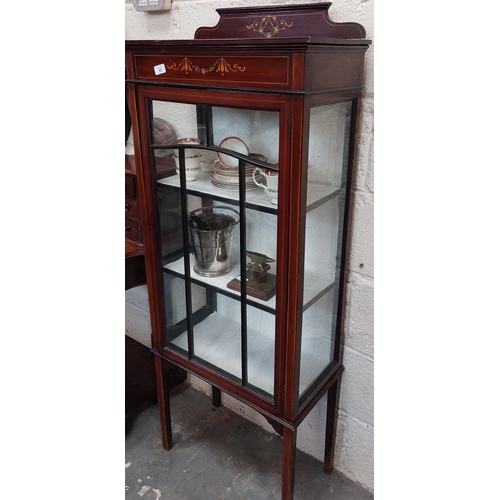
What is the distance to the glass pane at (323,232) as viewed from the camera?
1.08m

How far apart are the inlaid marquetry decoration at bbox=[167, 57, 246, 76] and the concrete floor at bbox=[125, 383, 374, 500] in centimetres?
138

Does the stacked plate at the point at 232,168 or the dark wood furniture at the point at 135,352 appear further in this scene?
the dark wood furniture at the point at 135,352

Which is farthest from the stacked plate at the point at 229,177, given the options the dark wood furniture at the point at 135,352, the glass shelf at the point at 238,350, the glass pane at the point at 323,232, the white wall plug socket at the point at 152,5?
the white wall plug socket at the point at 152,5

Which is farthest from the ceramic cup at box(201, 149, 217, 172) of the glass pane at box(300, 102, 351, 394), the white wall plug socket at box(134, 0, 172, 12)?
the white wall plug socket at box(134, 0, 172, 12)

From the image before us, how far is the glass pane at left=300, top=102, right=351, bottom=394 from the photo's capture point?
1.08 m

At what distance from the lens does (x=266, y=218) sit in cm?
113

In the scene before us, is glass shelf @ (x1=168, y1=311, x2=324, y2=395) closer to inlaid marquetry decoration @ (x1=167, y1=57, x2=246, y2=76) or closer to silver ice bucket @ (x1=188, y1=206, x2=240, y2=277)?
silver ice bucket @ (x1=188, y1=206, x2=240, y2=277)

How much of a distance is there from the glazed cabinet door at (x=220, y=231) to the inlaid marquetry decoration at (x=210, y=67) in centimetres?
5

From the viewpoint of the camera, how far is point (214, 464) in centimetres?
167

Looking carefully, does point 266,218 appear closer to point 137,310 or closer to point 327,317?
point 327,317

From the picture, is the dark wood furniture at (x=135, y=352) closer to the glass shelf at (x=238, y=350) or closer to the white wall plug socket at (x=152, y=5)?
the glass shelf at (x=238, y=350)

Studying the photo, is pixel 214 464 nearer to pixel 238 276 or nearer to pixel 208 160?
pixel 238 276

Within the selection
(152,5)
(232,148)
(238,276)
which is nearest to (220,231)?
(238,276)

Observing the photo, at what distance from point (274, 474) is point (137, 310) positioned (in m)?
1.02
